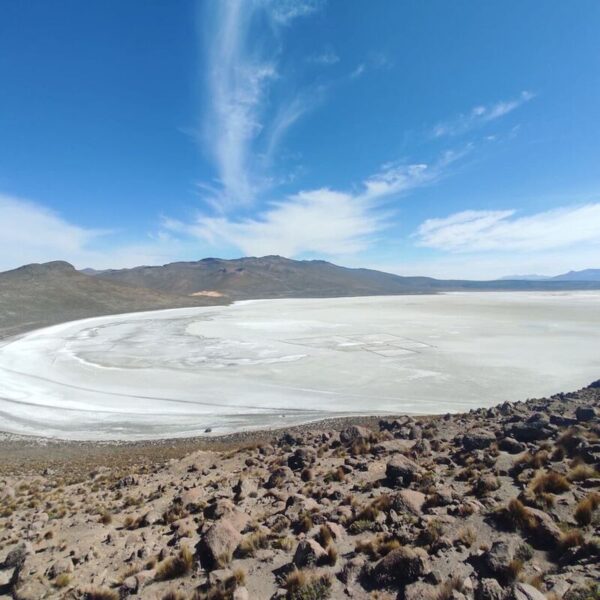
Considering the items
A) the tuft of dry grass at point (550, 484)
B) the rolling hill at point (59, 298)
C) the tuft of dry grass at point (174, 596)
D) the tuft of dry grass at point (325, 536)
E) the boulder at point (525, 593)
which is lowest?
the tuft of dry grass at point (174, 596)

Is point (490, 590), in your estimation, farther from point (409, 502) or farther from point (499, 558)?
point (409, 502)

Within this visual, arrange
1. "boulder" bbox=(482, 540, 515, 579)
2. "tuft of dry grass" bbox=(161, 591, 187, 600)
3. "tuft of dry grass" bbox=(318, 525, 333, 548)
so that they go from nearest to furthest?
1. "boulder" bbox=(482, 540, 515, 579)
2. "tuft of dry grass" bbox=(161, 591, 187, 600)
3. "tuft of dry grass" bbox=(318, 525, 333, 548)

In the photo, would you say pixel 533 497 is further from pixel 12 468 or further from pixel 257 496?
pixel 12 468

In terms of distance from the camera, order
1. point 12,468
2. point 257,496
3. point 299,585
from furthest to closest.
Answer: point 12,468
point 257,496
point 299,585

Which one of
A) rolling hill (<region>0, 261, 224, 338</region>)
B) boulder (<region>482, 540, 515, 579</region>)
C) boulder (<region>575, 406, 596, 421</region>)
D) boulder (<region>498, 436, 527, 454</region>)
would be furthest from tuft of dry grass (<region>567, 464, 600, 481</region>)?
rolling hill (<region>0, 261, 224, 338</region>)

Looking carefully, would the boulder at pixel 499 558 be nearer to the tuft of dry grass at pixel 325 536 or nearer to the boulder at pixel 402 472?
the tuft of dry grass at pixel 325 536

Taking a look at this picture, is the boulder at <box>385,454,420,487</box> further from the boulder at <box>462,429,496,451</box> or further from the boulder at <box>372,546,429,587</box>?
the boulder at <box>372,546,429,587</box>

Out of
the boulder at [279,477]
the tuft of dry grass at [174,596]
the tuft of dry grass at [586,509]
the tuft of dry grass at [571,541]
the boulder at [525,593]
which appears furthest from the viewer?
the boulder at [279,477]

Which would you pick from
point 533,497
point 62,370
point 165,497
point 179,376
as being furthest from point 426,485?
point 62,370

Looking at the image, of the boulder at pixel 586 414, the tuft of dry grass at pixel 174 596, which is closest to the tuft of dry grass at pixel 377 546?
the tuft of dry grass at pixel 174 596
